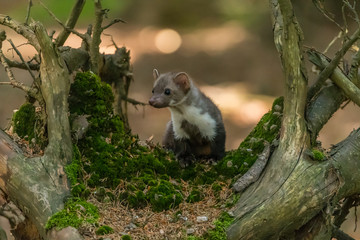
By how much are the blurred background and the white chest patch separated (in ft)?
23.4

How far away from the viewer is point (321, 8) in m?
5.43

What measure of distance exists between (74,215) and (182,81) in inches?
101

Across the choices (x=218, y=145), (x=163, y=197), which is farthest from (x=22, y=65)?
(x=218, y=145)

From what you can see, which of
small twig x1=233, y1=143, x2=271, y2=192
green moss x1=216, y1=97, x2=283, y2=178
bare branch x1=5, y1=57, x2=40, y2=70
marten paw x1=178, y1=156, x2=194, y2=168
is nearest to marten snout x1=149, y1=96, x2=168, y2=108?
marten paw x1=178, y1=156, x2=194, y2=168

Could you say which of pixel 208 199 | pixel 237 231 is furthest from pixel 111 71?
pixel 237 231

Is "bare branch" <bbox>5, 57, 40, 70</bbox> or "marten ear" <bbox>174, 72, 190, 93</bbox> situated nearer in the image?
"bare branch" <bbox>5, 57, 40, 70</bbox>

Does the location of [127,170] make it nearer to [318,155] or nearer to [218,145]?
[218,145]

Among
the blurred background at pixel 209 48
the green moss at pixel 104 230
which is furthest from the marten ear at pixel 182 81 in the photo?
the blurred background at pixel 209 48

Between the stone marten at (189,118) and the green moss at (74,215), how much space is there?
2.03 metres

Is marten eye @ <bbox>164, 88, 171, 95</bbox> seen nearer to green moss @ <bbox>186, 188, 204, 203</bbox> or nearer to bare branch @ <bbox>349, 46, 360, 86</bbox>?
green moss @ <bbox>186, 188, 204, 203</bbox>

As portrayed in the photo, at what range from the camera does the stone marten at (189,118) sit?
6676 mm

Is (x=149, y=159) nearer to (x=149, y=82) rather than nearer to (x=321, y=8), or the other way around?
(x=321, y=8)

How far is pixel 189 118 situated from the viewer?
6.73 m

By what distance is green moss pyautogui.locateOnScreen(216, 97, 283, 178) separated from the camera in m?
5.66
